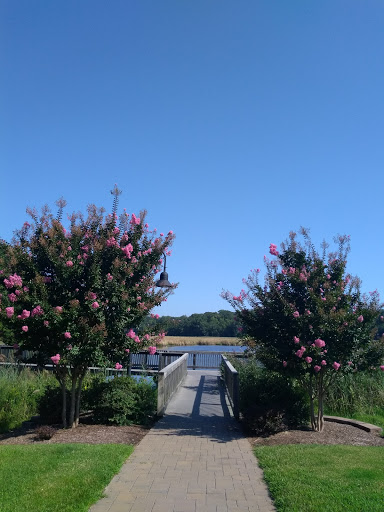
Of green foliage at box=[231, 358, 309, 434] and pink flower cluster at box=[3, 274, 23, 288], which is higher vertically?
pink flower cluster at box=[3, 274, 23, 288]

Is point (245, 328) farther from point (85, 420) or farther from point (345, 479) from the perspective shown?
point (345, 479)

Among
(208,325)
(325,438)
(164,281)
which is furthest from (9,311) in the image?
(208,325)

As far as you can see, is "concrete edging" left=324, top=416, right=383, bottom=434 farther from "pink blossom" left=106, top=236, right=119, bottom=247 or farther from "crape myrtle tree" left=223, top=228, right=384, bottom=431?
"pink blossom" left=106, top=236, right=119, bottom=247

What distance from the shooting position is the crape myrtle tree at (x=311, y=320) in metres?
9.21

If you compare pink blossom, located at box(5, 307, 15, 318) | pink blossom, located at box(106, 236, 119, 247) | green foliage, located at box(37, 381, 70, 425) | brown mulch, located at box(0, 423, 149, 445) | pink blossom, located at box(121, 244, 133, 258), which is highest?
pink blossom, located at box(106, 236, 119, 247)

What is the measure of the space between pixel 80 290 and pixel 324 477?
5464mm

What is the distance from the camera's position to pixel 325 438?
29.6ft

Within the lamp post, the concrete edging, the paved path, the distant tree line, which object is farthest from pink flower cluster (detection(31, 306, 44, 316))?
the distant tree line

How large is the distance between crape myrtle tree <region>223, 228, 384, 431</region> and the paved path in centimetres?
185

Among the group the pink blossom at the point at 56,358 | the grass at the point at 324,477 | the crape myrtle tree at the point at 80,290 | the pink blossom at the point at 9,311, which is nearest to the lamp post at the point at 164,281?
the crape myrtle tree at the point at 80,290

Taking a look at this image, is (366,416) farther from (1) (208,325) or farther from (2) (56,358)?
(1) (208,325)

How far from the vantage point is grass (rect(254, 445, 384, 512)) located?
17.0 ft

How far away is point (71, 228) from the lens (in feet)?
31.8

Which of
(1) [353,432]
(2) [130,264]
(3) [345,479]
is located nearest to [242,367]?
(1) [353,432]
